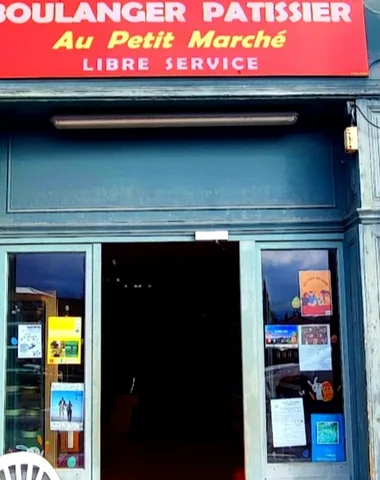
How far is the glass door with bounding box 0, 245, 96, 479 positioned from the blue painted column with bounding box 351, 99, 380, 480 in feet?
5.71

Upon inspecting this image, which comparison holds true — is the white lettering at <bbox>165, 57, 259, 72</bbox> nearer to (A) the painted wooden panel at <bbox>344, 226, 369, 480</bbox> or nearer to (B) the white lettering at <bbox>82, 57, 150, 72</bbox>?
(B) the white lettering at <bbox>82, 57, 150, 72</bbox>

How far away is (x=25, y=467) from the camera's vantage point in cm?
379

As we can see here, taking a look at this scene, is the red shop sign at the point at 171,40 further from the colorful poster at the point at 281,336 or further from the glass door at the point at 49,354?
the colorful poster at the point at 281,336

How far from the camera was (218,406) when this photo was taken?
34.0 feet

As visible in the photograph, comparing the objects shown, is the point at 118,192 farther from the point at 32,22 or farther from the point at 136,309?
the point at 136,309

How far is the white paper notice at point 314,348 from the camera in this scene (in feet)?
14.0

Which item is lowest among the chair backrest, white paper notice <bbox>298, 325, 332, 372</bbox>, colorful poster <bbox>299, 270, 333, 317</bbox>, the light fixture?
the chair backrest

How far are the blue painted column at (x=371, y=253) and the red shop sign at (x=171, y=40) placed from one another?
1.17 ft

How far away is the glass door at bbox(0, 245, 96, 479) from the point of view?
13.7ft

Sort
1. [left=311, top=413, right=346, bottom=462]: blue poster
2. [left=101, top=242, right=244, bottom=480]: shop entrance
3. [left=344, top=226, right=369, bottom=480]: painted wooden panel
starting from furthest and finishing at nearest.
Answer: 1. [left=101, top=242, right=244, bottom=480]: shop entrance
2. [left=311, top=413, right=346, bottom=462]: blue poster
3. [left=344, top=226, right=369, bottom=480]: painted wooden panel

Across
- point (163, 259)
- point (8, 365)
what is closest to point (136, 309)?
point (163, 259)

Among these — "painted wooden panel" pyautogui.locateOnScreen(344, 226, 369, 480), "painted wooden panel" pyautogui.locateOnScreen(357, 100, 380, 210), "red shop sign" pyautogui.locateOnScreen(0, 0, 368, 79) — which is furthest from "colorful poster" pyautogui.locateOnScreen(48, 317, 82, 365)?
"painted wooden panel" pyautogui.locateOnScreen(357, 100, 380, 210)

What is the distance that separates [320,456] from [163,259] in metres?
4.27

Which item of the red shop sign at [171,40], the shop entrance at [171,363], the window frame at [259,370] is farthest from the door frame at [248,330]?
the red shop sign at [171,40]
